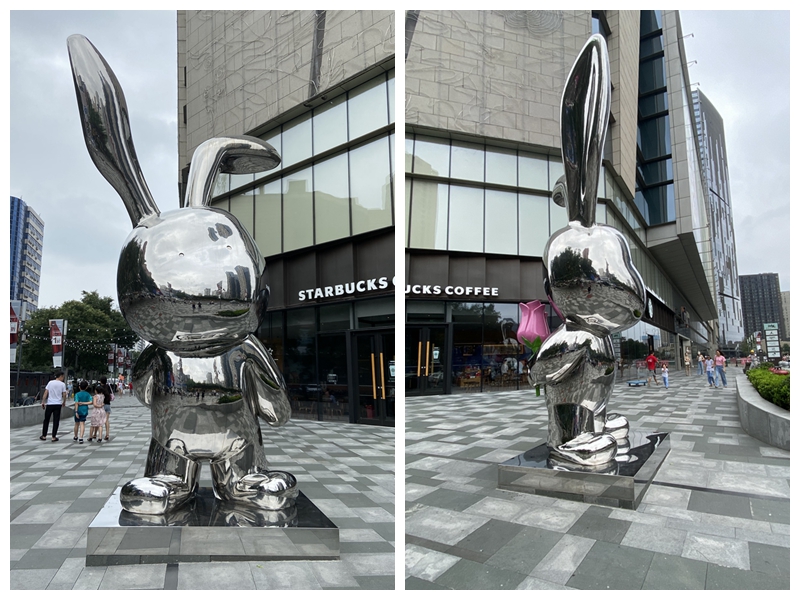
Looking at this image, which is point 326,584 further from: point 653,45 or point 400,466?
point 653,45

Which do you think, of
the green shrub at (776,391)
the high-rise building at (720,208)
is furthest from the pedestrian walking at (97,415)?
the high-rise building at (720,208)

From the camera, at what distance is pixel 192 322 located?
3.01 metres

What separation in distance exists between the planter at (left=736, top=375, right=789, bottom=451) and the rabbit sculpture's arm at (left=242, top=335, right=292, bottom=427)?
6.15 metres

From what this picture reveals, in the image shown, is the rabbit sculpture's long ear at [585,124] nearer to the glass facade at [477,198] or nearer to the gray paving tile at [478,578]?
the gray paving tile at [478,578]

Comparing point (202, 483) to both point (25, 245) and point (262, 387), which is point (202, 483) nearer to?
point (262, 387)

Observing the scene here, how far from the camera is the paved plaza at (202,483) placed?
9.36 ft

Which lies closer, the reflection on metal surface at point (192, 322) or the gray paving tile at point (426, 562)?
the gray paving tile at point (426, 562)

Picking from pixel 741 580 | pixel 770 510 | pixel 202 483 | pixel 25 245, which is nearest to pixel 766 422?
pixel 770 510

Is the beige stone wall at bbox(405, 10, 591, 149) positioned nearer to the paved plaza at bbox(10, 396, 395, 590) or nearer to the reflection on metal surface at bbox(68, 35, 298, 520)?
the paved plaza at bbox(10, 396, 395, 590)

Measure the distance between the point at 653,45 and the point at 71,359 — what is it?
129 feet

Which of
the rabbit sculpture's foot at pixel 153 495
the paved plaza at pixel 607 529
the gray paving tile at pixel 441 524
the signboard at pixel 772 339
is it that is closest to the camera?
the paved plaza at pixel 607 529

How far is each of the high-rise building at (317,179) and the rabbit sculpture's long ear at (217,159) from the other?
8.35 meters

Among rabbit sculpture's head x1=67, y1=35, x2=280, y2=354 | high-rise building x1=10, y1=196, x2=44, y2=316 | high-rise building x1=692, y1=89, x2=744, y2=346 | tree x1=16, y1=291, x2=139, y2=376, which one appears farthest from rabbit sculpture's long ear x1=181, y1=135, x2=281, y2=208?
high-rise building x1=692, y1=89, x2=744, y2=346

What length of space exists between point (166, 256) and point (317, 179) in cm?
1103
